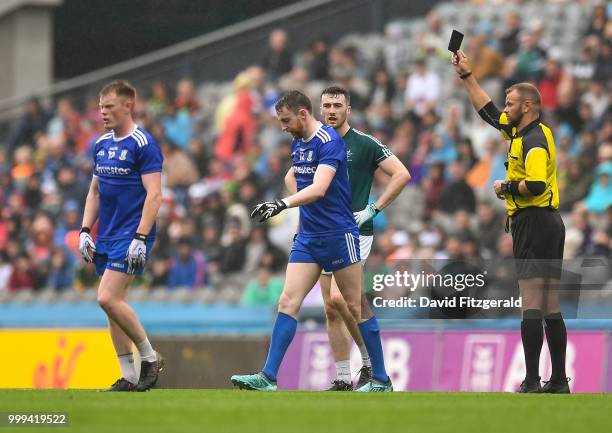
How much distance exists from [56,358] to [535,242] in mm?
7615

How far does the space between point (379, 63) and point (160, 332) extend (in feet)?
21.4

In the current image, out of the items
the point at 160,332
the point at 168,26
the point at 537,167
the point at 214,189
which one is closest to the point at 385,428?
the point at 537,167

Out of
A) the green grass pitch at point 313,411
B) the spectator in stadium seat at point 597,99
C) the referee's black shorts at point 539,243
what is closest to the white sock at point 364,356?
the green grass pitch at point 313,411

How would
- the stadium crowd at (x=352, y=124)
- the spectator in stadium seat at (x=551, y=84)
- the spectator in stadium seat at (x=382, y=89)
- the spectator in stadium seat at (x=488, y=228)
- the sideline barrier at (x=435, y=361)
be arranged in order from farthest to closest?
the spectator in stadium seat at (x=382, y=89)
the spectator in stadium seat at (x=551, y=84)
the stadium crowd at (x=352, y=124)
the spectator in stadium seat at (x=488, y=228)
the sideline barrier at (x=435, y=361)

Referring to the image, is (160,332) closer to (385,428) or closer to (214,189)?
(214,189)

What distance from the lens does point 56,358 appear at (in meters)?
17.1

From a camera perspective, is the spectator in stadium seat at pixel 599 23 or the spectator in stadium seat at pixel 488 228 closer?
the spectator in stadium seat at pixel 488 228

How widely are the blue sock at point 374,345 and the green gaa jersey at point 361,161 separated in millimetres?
963

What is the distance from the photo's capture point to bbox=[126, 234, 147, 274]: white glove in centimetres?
1088

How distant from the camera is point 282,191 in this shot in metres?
20.4

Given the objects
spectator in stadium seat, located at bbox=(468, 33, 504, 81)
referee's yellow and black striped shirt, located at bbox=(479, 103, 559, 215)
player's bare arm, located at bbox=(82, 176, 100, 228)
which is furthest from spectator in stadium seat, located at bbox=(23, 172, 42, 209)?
referee's yellow and black striped shirt, located at bbox=(479, 103, 559, 215)

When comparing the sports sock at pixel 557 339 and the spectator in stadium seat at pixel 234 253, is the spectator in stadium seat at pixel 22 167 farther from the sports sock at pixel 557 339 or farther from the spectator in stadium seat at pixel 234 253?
the sports sock at pixel 557 339

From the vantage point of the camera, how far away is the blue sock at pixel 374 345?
11.4 m

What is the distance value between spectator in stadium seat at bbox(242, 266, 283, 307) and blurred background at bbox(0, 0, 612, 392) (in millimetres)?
24
